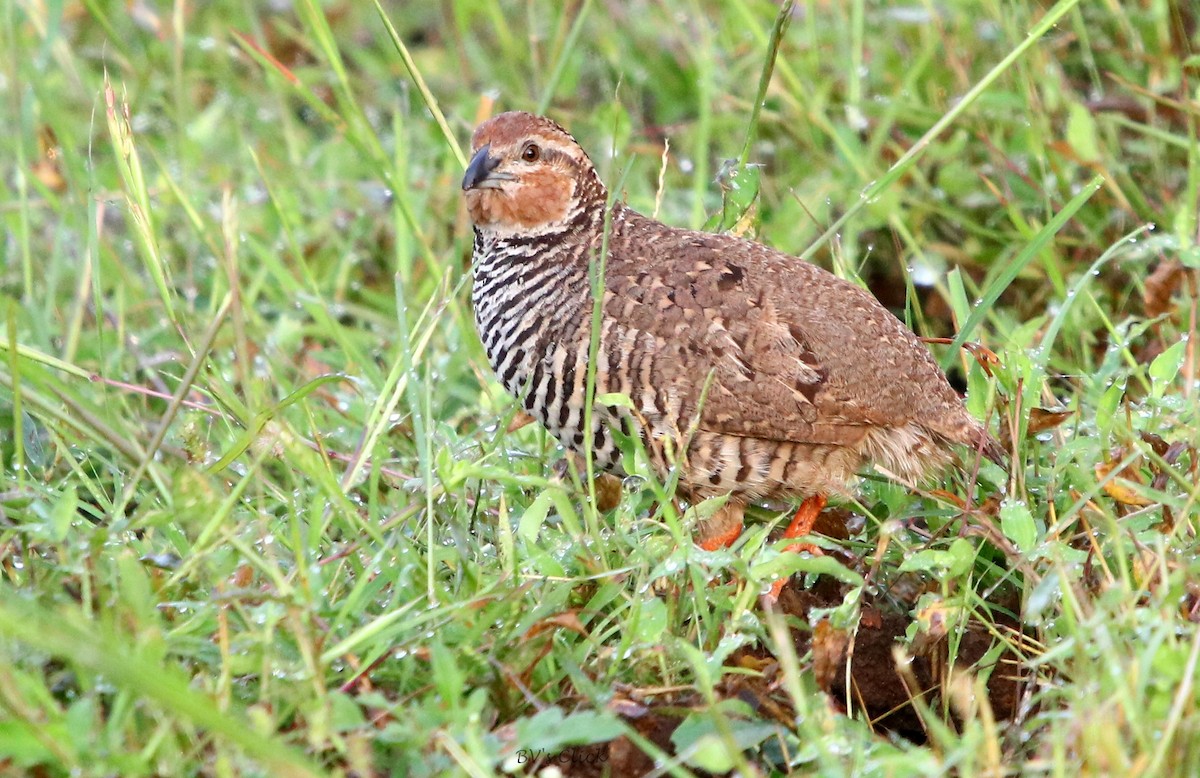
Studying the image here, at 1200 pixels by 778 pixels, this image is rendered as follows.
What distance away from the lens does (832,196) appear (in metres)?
5.18

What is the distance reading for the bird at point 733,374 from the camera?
3404 millimetres

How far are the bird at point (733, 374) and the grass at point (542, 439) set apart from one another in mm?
137

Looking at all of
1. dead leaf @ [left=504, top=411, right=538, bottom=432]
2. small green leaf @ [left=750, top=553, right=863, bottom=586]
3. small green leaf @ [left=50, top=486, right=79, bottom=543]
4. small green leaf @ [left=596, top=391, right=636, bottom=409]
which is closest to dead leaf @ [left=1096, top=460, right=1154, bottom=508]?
small green leaf @ [left=750, top=553, right=863, bottom=586]

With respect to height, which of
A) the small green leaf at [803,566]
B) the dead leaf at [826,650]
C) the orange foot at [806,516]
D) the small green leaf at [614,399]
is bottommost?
the orange foot at [806,516]

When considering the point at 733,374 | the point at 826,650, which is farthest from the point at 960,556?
the point at 733,374

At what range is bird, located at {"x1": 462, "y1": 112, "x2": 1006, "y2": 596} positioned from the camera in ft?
11.2

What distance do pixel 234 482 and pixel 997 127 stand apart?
3122mm

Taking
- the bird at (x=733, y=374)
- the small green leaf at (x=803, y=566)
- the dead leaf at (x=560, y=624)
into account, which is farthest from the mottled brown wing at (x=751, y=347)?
the dead leaf at (x=560, y=624)

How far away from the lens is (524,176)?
12.5 ft

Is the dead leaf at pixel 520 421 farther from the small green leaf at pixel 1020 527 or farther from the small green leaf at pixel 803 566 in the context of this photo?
the small green leaf at pixel 1020 527

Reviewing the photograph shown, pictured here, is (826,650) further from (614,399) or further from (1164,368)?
(1164,368)

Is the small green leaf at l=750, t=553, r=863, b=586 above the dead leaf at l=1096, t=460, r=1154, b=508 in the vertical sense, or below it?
below

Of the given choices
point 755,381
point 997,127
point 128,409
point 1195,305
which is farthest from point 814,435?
point 997,127

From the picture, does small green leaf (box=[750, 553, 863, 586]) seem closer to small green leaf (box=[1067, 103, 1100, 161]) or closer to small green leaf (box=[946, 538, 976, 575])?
small green leaf (box=[946, 538, 976, 575])
